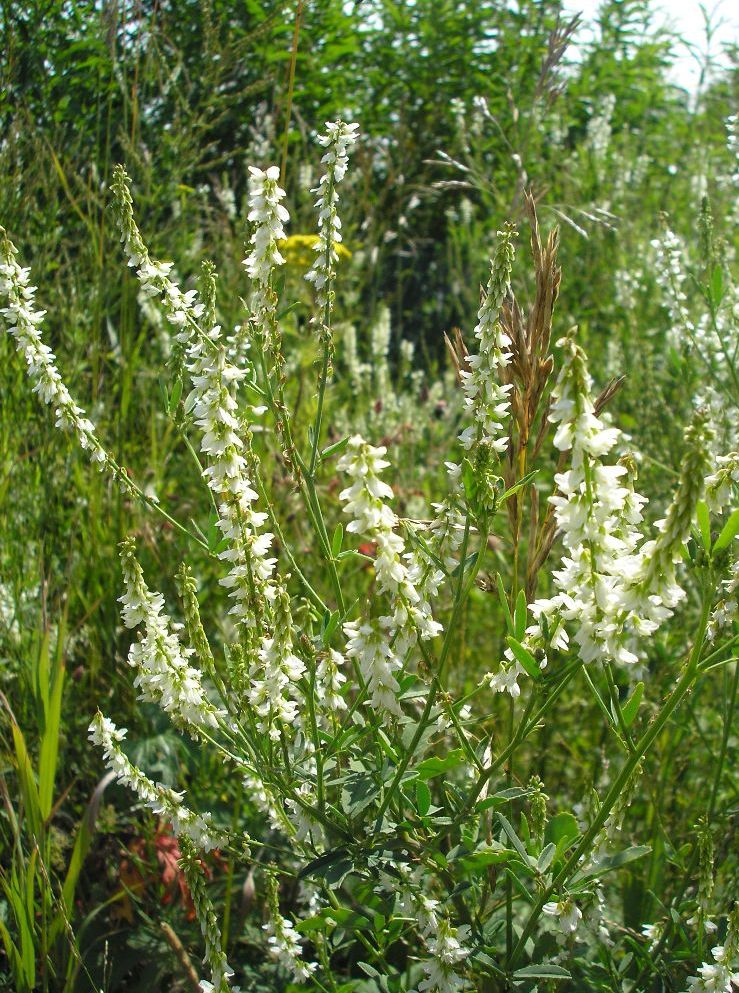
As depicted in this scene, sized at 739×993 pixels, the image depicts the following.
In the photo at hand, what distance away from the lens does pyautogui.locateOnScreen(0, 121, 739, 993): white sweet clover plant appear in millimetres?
1301

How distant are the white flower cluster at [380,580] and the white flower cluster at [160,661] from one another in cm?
28

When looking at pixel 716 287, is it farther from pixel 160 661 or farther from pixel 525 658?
pixel 160 661

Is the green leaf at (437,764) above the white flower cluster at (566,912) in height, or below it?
above

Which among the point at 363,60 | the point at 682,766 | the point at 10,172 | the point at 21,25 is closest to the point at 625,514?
the point at 682,766

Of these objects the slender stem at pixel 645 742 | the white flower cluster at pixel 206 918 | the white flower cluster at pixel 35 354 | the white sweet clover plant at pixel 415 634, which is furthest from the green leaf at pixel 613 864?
the white flower cluster at pixel 35 354

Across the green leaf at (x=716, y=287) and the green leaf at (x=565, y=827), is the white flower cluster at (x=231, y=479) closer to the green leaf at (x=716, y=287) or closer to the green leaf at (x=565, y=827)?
the green leaf at (x=565, y=827)

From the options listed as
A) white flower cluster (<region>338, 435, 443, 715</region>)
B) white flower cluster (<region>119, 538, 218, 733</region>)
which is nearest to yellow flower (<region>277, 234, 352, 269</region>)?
white flower cluster (<region>119, 538, 218, 733</region>)

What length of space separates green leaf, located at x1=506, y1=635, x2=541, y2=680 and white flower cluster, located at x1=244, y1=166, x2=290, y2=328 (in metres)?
0.72

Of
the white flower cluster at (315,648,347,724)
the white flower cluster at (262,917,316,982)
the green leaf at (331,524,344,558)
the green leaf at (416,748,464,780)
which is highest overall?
the green leaf at (331,524,344,558)

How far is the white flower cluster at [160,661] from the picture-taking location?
5.14ft

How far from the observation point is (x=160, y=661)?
1569mm

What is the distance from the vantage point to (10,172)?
3076 mm

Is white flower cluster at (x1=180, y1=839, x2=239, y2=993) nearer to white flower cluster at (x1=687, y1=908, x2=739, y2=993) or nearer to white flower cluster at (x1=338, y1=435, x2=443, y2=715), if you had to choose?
white flower cluster at (x1=338, y1=435, x2=443, y2=715)

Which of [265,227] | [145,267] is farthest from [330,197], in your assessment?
[145,267]
